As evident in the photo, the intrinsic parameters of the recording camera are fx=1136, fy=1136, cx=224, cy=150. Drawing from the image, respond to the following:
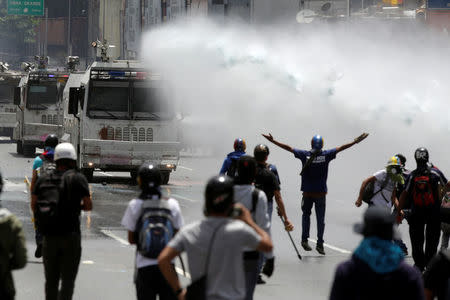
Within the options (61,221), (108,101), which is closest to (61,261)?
(61,221)

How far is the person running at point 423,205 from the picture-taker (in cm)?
1302

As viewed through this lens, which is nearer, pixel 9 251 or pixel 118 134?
pixel 9 251

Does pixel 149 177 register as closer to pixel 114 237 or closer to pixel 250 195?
pixel 250 195

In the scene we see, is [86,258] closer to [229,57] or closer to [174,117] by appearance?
[174,117]

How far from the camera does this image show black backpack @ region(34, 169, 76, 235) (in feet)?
30.4

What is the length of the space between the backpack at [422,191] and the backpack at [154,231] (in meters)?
5.80

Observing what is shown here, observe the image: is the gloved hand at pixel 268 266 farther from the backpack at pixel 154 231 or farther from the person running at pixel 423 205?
the person running at pixel 423 205

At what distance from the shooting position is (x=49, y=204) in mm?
9266

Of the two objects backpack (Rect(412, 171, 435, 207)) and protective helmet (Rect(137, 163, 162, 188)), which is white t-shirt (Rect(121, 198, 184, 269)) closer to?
protective helmet (Rect(137, 163, 162, 188))

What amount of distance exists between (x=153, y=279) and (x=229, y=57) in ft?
106

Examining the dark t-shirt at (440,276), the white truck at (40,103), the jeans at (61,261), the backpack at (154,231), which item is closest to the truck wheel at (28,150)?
the white truck at (40,103)

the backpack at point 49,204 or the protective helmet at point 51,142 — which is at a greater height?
the protective helmet at point 51,142

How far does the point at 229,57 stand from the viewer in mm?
39812

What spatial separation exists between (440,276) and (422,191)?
7108 mm
